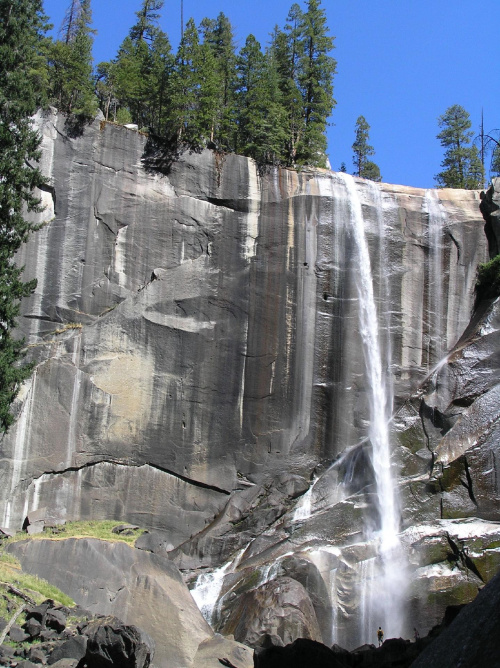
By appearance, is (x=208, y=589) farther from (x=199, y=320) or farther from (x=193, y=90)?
(x=193, y=90)

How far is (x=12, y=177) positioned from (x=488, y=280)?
19081mm

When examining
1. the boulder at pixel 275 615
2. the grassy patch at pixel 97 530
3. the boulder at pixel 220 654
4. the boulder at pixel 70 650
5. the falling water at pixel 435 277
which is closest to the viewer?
the boulder at pixel 70 650

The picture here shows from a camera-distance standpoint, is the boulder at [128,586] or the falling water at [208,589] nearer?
the boulder at [128,586]

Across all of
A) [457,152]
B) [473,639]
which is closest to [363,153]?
[457,152]

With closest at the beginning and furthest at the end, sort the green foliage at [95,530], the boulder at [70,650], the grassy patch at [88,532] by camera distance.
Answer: the boulder at [70,650], the grassy patch at [88,532], the green foliage at [95,530]

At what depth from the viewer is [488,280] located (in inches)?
1148

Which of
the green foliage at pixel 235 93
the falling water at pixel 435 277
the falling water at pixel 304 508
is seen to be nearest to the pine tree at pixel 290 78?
the green foliage at pixel 235 93

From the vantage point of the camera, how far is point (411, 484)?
23000mm

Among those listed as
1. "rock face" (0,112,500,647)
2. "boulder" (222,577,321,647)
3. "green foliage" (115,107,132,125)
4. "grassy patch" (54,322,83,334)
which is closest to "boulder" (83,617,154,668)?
"boulder" (222,577,321,647)

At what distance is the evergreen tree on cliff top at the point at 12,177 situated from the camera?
21797 millimetres

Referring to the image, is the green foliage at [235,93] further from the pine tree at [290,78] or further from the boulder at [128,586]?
the boulder at [128,586]

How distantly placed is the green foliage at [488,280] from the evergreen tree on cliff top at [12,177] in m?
18.1

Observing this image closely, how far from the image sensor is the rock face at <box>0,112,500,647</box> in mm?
22672

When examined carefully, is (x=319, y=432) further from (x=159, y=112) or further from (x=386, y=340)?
(x=159, y=112)
